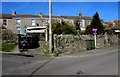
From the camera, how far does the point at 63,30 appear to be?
141 feet

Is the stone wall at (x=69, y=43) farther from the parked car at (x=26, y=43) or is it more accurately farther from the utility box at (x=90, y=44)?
the parked car at (x=26, y=43)

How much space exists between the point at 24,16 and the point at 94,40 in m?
38.4

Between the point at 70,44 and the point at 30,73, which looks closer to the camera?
the point at 30,73

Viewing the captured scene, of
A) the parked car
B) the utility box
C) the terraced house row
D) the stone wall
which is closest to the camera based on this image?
the stone wall

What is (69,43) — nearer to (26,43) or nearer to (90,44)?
(90,44)

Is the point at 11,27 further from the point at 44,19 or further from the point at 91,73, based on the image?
the point at 91,73

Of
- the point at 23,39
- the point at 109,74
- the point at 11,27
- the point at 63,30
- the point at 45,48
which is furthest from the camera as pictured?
the point at 11,27

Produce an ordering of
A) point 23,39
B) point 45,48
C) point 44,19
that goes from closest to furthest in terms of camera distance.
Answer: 1. point 45,48
2. point 23,39
3. point 44,19

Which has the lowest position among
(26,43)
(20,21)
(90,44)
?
(90,44)

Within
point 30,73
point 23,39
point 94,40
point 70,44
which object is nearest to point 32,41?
point 23,39

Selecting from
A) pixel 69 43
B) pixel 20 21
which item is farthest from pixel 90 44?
pixel 20 21

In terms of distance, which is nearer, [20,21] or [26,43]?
[26,43]

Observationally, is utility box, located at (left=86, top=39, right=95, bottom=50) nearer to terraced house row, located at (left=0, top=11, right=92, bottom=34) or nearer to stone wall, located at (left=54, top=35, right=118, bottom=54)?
stone wall, located at (left=54, top=35, right=118, bottom=54)

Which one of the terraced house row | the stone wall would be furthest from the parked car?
the terraced house row
